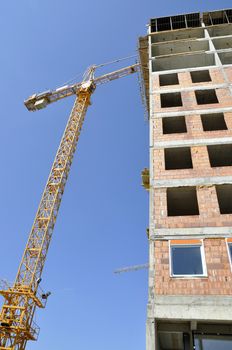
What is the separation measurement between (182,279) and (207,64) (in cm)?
1515

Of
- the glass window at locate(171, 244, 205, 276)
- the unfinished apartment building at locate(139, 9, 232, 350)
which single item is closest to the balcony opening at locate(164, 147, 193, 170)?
the unfinished apartment building at locate(139, 9, 232, 350)

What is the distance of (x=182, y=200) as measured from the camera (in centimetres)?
1277

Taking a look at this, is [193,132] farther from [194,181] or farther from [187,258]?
[187,258]

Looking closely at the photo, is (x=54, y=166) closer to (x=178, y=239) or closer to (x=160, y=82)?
(x=160, y=82)

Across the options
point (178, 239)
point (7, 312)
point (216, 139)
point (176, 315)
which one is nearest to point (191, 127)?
point (216, 139)

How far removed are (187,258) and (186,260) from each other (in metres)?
0.08

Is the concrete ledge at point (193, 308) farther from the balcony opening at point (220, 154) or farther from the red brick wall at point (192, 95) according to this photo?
the red brick wall at point (192, 95)

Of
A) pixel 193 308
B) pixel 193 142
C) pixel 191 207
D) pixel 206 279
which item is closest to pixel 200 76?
pixel 193 142

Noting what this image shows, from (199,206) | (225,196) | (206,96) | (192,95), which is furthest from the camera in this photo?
(206,96)

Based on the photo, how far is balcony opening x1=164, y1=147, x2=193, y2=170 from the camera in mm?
13484

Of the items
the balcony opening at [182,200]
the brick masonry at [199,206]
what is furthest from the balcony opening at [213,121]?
the balcony opening at [182,200]

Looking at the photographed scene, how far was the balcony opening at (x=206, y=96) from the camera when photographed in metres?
16.4

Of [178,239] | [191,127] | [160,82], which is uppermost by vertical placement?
[160,82]

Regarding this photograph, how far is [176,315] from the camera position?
27.6 ft
